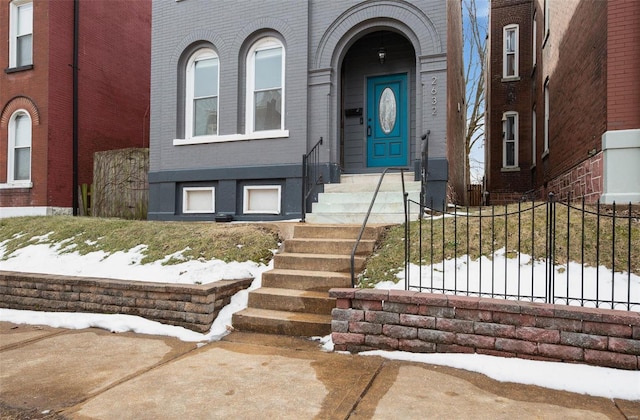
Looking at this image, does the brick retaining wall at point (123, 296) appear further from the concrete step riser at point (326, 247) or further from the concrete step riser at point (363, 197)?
the concrete step riser at point (363, 197)

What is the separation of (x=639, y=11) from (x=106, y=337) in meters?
8.44

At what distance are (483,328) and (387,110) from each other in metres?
6.83

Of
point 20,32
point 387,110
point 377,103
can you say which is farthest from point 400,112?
point 20,32

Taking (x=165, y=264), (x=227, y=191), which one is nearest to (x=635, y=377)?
(x=165, y=264)

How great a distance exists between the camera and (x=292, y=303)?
194 inches

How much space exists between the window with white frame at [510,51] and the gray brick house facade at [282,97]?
8956mm

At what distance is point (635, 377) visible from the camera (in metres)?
Answer: 3.28

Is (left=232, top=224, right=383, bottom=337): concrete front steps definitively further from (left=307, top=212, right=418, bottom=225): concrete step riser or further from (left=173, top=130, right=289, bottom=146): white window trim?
(left=173, top=130, right=289, bottom=146): white window trim

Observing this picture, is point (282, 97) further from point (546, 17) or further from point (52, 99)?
point (546, 17)

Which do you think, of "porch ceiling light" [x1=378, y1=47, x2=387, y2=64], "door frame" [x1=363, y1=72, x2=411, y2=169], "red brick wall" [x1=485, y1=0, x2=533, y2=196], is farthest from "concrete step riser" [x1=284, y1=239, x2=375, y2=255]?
"red brick wall" [x1=485, y1=0, x2=533, y2=196]

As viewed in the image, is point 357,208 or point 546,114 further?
point 546,114

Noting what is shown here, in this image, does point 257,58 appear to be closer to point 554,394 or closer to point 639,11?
point 639,11

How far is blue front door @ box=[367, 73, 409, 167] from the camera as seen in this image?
9.59 metres

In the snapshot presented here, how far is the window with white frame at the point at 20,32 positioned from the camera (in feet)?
43.4
